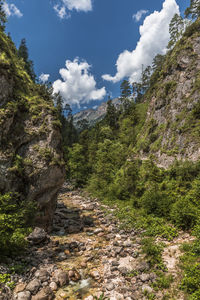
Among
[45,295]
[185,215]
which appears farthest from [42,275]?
[185,215]

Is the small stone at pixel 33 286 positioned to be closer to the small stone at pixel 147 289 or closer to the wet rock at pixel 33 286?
the wet rock at pixel 33 286

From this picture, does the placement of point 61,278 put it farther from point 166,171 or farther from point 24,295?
point 166,171

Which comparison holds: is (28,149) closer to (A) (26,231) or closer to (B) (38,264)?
(A) (26,231)

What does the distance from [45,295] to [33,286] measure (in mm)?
831

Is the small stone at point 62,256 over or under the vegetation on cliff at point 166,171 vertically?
under

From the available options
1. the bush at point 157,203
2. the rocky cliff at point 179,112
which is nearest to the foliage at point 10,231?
the bush at point 157,203

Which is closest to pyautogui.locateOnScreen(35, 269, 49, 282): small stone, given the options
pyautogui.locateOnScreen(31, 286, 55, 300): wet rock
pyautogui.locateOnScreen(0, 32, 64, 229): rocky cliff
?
pyautogui.locateOnScreen(31, 286, 55, 300): wet rock

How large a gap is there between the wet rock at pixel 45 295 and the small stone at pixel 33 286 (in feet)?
0.89

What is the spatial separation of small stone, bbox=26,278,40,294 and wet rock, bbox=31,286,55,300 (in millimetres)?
272

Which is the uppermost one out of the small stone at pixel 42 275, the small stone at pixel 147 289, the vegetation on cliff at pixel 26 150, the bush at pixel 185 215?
the vegetation on cliff at pixel 26 150

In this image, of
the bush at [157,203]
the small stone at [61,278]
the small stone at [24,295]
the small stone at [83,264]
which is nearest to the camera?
the small stone at [24,295]

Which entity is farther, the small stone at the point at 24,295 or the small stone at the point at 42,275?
the small stone at the point at 42,275

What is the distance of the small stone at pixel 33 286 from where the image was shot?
27.4 ft

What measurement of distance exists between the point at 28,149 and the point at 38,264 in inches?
361
